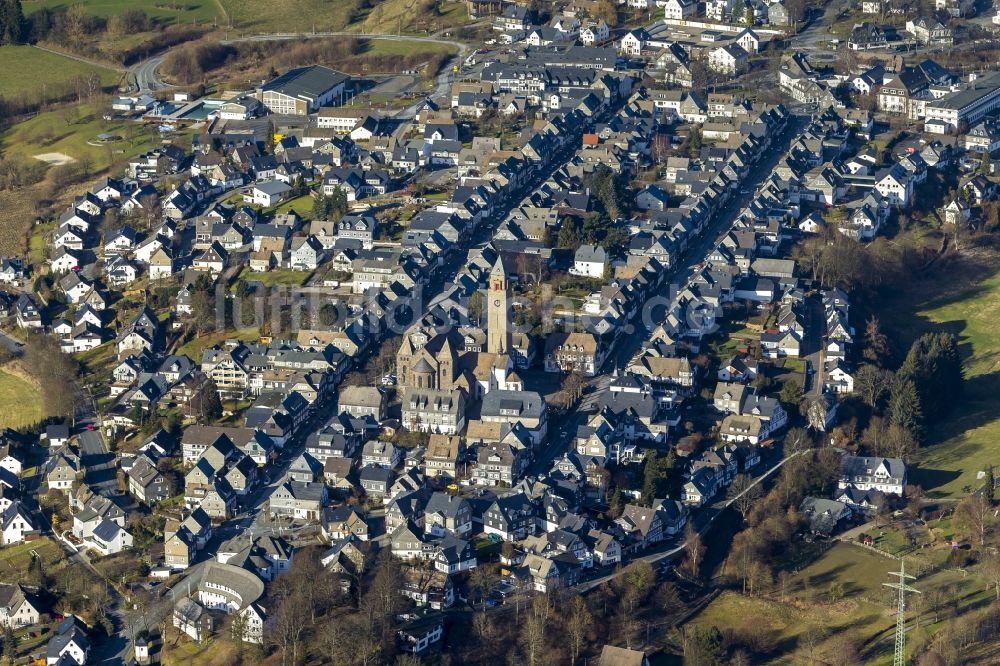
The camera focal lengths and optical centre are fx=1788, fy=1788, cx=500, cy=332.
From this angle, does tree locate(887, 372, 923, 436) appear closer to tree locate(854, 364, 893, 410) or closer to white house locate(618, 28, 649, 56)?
tree locate(854, 364, 893, 410)

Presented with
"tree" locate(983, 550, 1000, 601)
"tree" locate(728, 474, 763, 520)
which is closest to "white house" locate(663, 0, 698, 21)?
"tree" locate(728, 474, 763, 520)

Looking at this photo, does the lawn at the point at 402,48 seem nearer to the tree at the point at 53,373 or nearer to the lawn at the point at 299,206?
the lawn at the point at 299,206

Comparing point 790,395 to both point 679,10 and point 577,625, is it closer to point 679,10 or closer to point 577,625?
point 577,625

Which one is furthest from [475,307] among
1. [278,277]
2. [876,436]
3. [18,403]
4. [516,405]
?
[18,403]

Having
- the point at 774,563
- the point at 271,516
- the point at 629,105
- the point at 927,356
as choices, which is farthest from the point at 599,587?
the point at 629,105

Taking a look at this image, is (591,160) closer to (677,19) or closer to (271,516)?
(677,19)

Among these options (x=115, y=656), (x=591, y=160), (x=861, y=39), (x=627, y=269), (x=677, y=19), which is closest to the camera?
(x=115, y=656)
